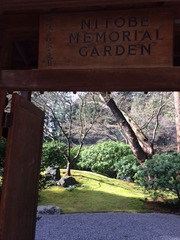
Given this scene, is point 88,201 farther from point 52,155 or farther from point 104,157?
point 104,157

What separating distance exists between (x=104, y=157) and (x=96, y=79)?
912 cm

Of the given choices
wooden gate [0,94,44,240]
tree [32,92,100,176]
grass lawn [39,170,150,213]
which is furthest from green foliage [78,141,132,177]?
wooden gate [0,94,44,240]

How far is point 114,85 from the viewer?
229cm

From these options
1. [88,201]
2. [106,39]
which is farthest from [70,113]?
[106,39]

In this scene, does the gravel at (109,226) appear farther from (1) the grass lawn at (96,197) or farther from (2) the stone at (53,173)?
(2) the stone at (53,173)

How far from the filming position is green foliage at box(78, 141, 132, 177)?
36.2ft

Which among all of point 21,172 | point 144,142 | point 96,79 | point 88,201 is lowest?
point 88,201

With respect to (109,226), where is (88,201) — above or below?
above

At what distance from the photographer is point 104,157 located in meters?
11.2

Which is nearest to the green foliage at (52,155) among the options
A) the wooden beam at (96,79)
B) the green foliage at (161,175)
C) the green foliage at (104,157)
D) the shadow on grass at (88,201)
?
the shadow on grass at (88,201)

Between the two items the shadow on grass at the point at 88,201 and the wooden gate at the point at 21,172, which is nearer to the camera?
the wooden gate at the point at 21,172

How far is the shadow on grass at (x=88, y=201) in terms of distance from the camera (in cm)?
737

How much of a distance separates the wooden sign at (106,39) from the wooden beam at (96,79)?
0.18 ft

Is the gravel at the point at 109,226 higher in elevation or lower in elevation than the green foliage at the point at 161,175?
lower
